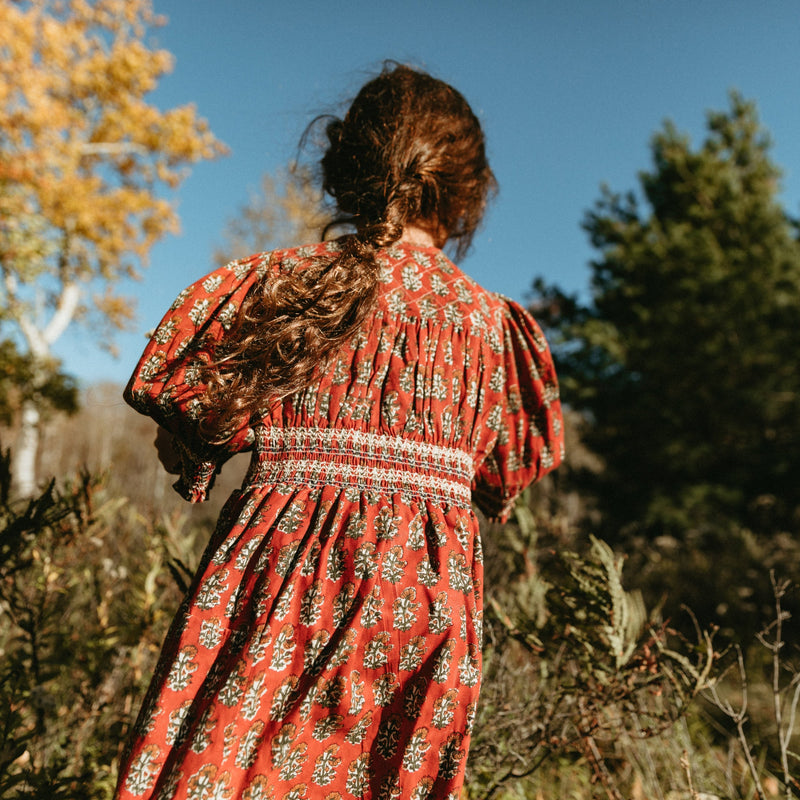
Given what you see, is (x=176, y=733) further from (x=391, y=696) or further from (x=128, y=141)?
(x=128, y=141)

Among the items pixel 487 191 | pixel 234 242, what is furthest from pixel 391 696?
→ pixel 234 242

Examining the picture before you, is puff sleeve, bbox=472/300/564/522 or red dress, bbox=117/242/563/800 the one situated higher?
puff sleeve, bbox=472/300/564/522

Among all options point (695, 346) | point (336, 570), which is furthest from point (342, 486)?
point (695, 346)

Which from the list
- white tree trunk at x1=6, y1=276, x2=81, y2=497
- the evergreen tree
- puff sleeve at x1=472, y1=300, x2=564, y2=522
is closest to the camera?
puff sleeve at x1=472, y1=300, x2=564, y2=522

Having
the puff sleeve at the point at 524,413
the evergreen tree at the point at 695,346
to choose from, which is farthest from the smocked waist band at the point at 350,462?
the evergreen tree at the point at 695,346

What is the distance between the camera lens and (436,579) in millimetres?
1015

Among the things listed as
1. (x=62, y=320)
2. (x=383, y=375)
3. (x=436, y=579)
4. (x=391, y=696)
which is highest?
(x=62, y=320)

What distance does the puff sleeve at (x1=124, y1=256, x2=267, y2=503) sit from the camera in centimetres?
104

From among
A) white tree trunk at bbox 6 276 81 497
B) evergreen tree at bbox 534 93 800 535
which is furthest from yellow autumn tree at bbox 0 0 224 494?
evergreen tree at bbox 534 93 800 535

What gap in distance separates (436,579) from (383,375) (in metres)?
0.39

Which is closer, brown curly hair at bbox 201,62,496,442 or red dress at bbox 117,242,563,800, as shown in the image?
red dress at bbox 117,242,563,800

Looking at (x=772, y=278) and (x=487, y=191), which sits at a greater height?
(x=772, y=278)

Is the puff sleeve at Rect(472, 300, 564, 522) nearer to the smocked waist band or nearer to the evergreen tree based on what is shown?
the smocked waist band

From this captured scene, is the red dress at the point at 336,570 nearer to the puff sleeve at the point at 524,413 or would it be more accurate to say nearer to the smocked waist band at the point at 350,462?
the smocked waist band at the point at 350,462
